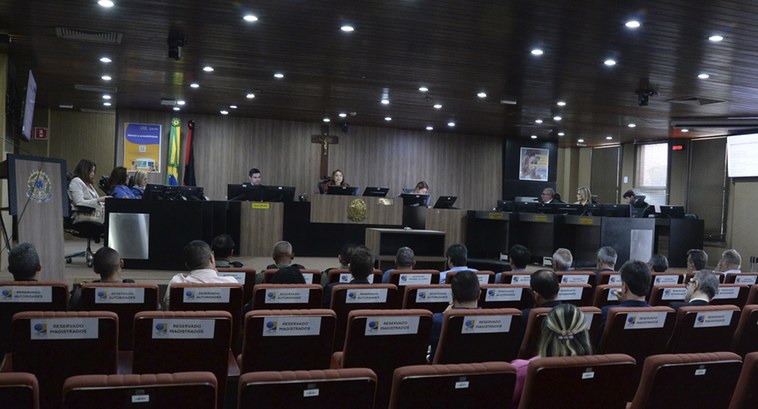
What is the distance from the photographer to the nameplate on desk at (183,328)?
8.27 feet

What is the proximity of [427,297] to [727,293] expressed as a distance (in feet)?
7.64

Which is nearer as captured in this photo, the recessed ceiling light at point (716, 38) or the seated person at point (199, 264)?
the seated person at point (199, 264)

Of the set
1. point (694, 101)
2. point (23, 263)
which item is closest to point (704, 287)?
point (23, 263)

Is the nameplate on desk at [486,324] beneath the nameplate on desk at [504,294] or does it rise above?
above

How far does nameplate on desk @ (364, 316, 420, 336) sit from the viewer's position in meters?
2.67

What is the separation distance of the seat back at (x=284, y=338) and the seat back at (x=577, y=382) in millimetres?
1091

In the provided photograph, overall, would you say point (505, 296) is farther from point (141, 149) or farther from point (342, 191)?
point (141, 149)

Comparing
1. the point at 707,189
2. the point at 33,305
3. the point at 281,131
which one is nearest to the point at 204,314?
the point at 33,305

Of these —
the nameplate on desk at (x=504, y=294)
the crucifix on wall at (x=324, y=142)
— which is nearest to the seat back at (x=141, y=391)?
the nameplate on desk at (x=504, y=294)

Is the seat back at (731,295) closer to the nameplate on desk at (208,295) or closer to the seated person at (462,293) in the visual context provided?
the seated person at (462,293)

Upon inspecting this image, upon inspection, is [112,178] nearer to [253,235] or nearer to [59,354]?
[253,235]

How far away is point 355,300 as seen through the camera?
3.69 m

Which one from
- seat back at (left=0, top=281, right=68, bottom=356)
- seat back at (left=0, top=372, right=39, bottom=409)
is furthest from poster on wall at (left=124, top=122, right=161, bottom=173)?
seat back at (left=0, top=372, right=39, bottom=409)

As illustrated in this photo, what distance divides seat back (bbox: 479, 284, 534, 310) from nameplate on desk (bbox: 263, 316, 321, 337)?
159 centimetres
